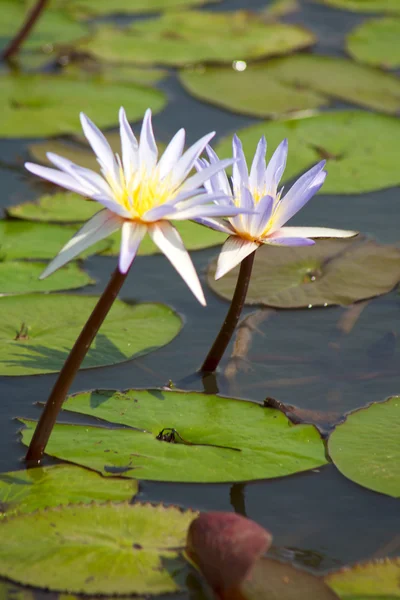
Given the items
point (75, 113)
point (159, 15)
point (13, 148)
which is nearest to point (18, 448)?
point (13, 148)

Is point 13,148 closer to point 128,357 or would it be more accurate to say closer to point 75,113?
point 75,113

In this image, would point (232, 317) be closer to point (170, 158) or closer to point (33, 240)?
point (170, 158)

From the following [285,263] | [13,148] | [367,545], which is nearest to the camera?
[367,545]

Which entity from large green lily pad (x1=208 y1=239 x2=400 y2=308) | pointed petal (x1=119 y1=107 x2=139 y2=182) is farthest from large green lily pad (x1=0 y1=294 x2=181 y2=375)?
pointed petal (x1=119 y1=107 x2=139 y2=182)

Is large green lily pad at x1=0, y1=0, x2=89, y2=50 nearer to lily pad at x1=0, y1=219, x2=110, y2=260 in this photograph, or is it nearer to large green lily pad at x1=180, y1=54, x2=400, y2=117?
large green lily pad at x1=180, y1=54, x2=400, y2=117

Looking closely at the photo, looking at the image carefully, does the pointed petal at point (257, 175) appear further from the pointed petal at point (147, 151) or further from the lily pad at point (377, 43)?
the lily pad at point (377, 43)
